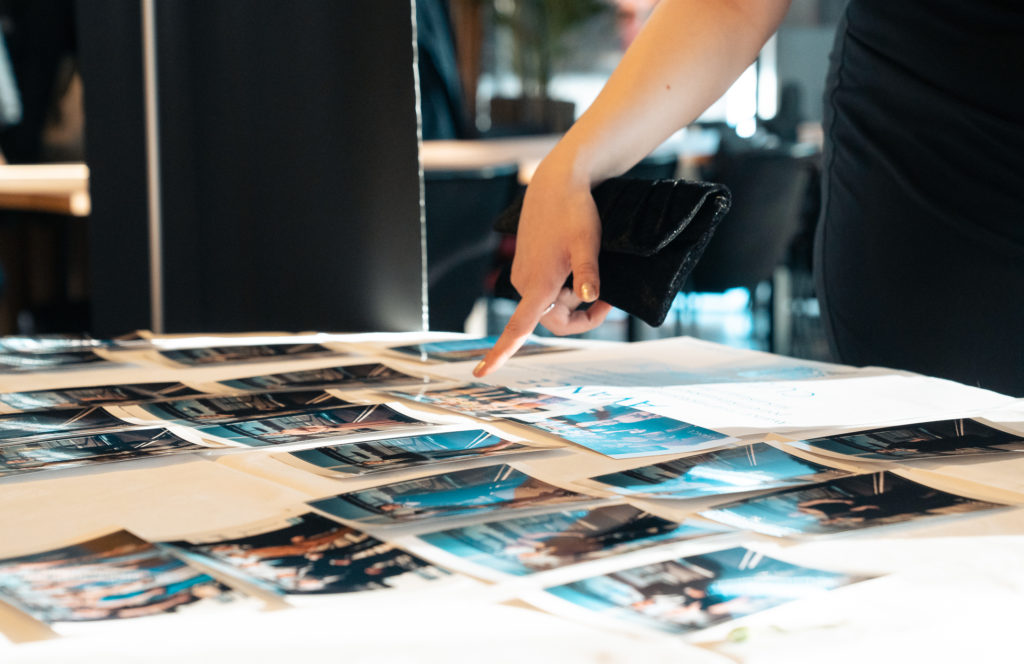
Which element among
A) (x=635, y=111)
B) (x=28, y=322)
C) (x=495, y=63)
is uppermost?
(x=495, y=63)

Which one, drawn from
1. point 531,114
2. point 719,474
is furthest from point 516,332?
point 531,114

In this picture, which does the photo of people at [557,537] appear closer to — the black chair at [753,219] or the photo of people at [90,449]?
the photo of people at [90,449]

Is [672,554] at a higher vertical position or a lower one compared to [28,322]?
higher

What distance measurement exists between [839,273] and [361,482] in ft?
2.24

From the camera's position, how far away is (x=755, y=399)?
32.6 inches

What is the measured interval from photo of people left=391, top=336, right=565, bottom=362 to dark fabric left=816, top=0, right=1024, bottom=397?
1.07 ft

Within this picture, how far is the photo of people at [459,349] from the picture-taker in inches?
40.9

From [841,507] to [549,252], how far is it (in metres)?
0.40

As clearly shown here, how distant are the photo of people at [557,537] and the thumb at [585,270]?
0.34 meters

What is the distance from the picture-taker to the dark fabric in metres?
0.99

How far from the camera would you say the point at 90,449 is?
26.9 inches

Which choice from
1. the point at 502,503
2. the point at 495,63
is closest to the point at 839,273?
the point at 502,503

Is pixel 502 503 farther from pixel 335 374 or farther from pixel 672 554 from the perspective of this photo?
pixel 335 374

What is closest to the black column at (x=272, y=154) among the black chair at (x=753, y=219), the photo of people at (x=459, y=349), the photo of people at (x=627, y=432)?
the photo of people at (x=459, y=349)
